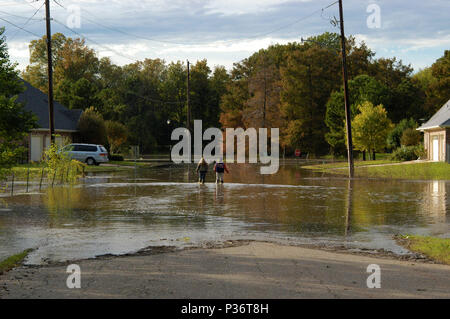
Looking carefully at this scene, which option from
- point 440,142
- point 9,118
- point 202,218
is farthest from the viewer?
point 440,142

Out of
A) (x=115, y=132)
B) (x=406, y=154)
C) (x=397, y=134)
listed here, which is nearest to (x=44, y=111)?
(x=115, y=132)

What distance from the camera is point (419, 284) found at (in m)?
7.46

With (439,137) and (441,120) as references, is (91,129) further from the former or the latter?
(441,120)

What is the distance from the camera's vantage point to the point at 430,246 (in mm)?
10383

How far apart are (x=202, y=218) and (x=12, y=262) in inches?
275

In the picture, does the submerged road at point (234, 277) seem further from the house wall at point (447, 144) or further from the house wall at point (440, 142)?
the house wall at point (440, 142)

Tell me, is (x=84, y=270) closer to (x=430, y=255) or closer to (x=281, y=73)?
(x=430, y=255)

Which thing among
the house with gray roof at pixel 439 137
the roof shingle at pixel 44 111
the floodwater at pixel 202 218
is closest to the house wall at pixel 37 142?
the roof shingle at pixel 44 111

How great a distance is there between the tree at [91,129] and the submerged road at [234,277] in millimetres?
47503

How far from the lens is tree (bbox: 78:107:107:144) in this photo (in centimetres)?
5509

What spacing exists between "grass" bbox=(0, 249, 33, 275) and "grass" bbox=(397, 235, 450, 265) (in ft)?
24.0

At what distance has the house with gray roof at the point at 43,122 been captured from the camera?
50.5m
